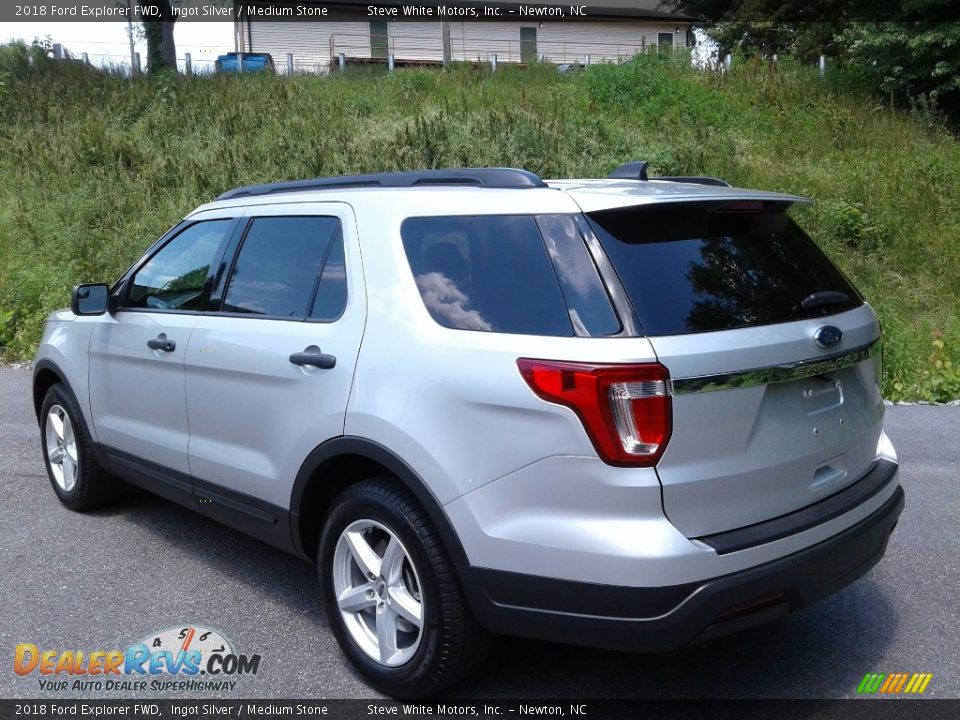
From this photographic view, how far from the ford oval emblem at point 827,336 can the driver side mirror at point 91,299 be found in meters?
3.62

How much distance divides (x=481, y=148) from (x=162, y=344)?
35.9 ft

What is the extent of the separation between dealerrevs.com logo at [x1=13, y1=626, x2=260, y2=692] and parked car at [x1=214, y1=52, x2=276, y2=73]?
19432 millimetres

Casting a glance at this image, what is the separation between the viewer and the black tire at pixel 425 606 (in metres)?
3.02

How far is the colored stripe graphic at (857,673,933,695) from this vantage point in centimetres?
336

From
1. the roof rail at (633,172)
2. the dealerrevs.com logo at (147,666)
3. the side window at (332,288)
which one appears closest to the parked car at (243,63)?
the roof rail at (633,172)

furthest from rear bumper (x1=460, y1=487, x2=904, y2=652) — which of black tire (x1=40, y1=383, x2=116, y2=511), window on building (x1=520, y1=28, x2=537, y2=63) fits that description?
window on building (x1=520, y1=28, x2=537, y2=63)

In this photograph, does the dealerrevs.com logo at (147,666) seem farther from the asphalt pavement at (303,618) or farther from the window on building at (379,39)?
the window on building at (379,39)

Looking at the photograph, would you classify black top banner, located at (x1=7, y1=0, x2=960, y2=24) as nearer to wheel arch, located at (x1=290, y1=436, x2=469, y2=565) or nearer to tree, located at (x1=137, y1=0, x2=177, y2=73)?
tree, located at (x1=137, y1=0, x2=177, y2=73)

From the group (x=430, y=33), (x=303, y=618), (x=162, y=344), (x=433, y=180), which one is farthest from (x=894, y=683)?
(x=430, y=33)

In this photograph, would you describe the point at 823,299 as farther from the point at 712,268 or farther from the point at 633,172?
the point at 633,172

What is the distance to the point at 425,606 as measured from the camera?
3.08m

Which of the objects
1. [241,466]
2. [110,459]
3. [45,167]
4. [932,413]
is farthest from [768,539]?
[45,167]

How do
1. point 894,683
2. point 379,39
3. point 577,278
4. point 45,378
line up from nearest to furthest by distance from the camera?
point 577,278 → point 894,683 → point 45,378 → point 379,39

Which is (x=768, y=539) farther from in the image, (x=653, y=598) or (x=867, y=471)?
(x=867, y=471)
